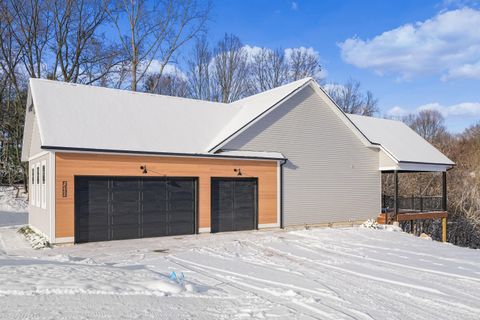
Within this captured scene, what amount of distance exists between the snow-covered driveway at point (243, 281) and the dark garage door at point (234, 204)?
2.09m

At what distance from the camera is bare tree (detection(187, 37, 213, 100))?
39.8 meters

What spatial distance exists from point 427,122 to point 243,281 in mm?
63479

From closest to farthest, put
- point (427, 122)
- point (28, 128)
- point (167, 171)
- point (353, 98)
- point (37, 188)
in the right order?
point (167, 171) → point (37, 188) → point (28, 128) → point (353, 98) → point (427, 122)

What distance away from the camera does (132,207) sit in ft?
43.5

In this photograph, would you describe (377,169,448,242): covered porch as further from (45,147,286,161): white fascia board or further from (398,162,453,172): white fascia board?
(45,147,286,161): white fascia board

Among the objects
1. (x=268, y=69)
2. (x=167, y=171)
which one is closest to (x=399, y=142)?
(x=167, y=171)

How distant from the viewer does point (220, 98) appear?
38.4 meters

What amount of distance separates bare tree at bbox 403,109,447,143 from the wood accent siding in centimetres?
5187

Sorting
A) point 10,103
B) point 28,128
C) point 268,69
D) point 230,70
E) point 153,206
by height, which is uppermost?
point 268,69

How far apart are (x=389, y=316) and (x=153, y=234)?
30.5ft

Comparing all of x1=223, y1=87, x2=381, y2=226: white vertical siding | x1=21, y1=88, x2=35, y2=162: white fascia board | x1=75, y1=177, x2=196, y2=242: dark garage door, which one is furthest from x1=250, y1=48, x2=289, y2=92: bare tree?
x1=75, y1=177, x2=196, y2=242: dark garage door

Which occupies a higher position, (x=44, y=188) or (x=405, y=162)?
(x=405, y=162)

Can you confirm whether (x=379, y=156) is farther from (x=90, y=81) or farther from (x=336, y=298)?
(x=90, y=81)

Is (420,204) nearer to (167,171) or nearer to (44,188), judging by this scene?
(167,171)
